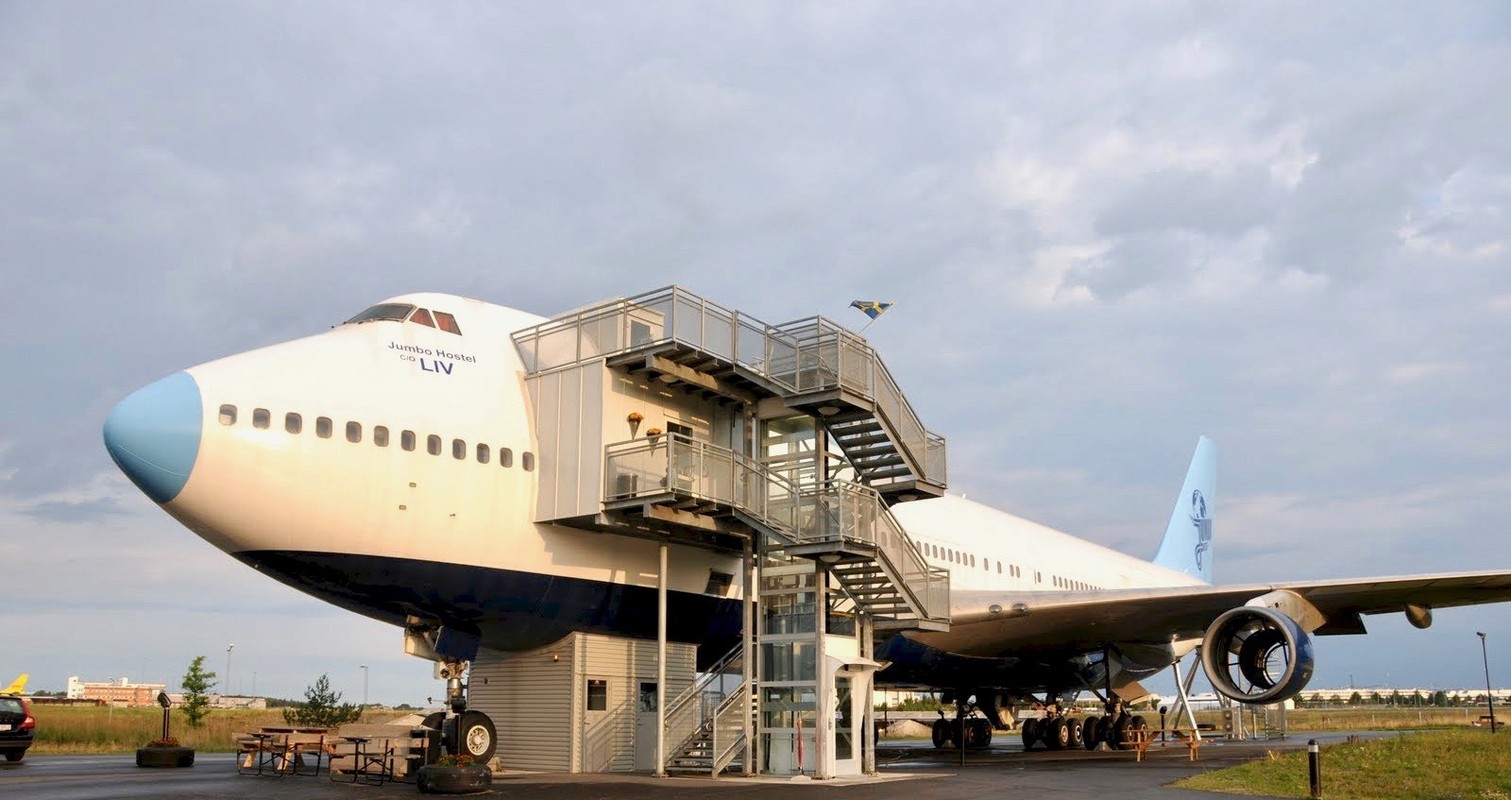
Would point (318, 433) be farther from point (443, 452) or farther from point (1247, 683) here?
point (1247, 683)

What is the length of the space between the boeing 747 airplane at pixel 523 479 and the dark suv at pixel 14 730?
10.3 m

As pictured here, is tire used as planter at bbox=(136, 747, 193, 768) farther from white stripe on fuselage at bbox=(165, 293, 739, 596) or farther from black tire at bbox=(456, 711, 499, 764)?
white stripe on fuselage at bbox=(165, 293, 739, 596)

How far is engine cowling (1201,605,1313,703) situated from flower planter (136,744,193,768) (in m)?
17.6

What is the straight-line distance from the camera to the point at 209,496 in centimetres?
1401

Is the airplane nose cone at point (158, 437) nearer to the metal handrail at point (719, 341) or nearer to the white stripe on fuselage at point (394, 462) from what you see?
the white stripe on fuselage at point (394, 462)

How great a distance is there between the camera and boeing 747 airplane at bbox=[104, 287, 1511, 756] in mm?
14344

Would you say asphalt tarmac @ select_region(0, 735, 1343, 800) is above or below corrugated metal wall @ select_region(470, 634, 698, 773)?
below

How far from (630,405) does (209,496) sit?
6093 mm

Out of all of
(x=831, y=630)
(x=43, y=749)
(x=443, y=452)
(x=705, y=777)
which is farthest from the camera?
(x=43, y=749)

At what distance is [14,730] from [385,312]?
1268cm

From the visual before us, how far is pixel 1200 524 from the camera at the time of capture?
4644 centimetres

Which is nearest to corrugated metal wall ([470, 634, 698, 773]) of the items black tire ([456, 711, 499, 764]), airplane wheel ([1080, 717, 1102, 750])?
black tire ([456, 711, 499, 764])

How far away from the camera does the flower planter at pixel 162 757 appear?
67.3 feet

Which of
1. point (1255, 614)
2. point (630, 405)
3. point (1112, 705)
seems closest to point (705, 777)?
point (630, 405)
